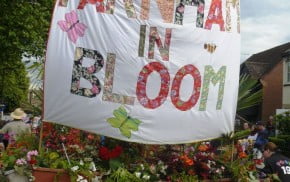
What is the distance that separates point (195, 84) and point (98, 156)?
4.86ft

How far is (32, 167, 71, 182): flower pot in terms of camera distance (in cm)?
525

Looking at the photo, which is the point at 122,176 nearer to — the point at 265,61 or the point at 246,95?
the point at 246,95

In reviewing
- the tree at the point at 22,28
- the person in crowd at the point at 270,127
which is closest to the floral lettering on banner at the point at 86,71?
the tree at the point at 22,28

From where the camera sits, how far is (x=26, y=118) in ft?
32.2

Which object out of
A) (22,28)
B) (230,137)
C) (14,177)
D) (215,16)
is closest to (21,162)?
(14,177)

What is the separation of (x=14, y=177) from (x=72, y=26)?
5.98 ft

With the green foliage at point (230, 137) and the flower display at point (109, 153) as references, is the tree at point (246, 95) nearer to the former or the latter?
the green foliage at point (230, 137)

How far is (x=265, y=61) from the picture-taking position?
140 feet

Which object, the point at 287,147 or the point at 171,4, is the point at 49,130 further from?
the point at 287,147

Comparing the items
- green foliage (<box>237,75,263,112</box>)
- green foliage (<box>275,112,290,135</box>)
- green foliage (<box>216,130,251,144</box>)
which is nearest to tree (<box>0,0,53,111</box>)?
green foliage (<box>275,112,290,135</box>)

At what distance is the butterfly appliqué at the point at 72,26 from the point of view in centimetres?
540

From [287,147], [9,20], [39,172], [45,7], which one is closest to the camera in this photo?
[39,172]

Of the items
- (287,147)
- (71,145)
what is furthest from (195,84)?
(287,147)

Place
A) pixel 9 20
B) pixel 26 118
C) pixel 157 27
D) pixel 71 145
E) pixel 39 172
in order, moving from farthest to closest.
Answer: pixel 9 20, pixel 26 118, pixel 71 145, pixel 157 27, pixel 39 172
